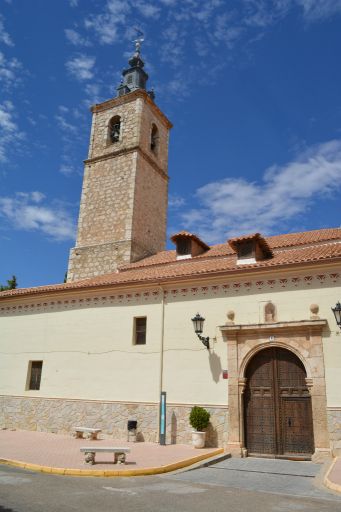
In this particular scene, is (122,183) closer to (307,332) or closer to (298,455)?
(307,332)

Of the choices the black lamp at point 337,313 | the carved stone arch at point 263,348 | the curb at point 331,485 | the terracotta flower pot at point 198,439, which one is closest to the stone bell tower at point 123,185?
the carved stone arch at point 263,348

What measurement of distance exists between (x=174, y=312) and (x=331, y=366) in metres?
5.05

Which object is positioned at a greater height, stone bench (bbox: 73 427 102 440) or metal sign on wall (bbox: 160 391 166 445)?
metal sign on wall (bbox: 160 391 166 445)

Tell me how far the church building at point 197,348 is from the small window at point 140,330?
44 millimetres

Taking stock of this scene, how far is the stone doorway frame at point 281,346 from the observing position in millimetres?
10758

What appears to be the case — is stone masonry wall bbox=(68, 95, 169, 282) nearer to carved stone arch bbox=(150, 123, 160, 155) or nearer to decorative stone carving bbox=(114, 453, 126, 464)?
carved stone arch bbox=(150, 123, 160, 155)

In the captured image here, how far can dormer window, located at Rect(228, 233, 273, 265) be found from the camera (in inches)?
542

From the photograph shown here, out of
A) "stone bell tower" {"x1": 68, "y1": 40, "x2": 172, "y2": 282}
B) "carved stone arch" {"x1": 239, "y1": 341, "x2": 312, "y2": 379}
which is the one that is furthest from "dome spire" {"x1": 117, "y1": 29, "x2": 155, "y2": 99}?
"carved stone arch" {"x1": 239, "y1": 341, "x2": 312, "y2": 379}

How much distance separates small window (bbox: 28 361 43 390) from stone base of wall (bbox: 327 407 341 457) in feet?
34.5

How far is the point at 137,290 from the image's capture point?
1452cm

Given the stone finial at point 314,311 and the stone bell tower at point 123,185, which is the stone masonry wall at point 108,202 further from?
the stone finial at point 314,311

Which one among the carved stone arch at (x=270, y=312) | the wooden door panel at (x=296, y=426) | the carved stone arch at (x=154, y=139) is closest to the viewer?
the wooden door panel at (x=296, y=426)

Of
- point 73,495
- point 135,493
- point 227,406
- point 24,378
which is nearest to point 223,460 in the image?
point 227,406

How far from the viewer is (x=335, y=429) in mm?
10562
